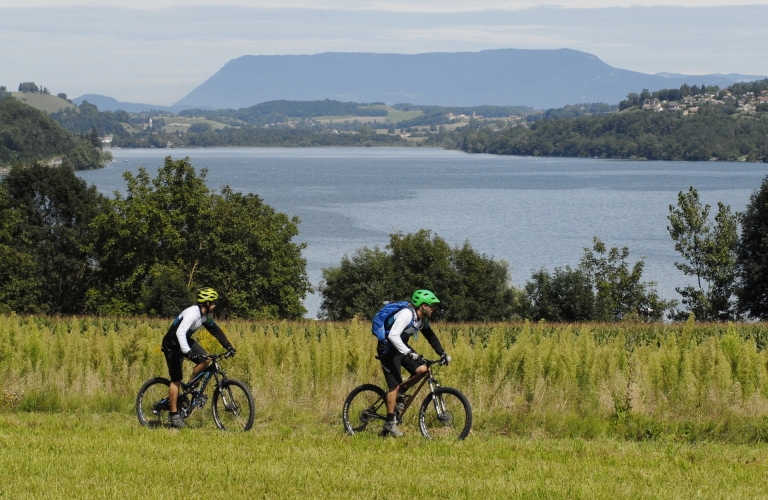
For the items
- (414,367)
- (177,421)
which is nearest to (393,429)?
(414,367)

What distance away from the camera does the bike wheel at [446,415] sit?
418 inches

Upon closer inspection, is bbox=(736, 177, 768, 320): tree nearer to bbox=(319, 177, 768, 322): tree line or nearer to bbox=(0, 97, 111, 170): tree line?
bbox=(319, 177, 768, 322): tree line

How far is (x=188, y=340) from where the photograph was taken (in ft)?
37.6

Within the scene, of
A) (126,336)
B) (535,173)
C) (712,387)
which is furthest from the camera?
(535,173)

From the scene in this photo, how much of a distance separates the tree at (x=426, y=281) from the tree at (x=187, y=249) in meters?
3.49

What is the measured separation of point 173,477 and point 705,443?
6383 millimetres

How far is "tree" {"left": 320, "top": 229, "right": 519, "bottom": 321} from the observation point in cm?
4950

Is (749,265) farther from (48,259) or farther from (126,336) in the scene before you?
(126,336)

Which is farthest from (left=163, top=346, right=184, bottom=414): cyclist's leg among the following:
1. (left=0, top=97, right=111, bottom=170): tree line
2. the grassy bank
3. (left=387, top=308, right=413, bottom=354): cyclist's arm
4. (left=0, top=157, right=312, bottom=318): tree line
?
(left=0, top=97, right=111, bottom=170): tree line

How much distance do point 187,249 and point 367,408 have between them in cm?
3793

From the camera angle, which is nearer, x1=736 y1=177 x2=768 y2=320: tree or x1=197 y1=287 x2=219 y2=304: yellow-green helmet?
x1=197 y1=287 x2=219 y2=304: yellow-green helmet

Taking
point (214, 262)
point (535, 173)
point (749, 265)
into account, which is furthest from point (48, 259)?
point (535, 173)

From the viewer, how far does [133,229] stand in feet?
153

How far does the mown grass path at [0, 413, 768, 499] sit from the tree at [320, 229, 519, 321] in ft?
125
